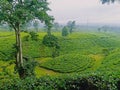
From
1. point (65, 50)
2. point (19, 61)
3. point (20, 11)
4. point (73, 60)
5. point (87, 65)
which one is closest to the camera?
point (20, 11)

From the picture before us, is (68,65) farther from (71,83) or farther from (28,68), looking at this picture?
(71,83)

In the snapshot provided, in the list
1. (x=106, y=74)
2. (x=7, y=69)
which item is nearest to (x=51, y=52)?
(x=7, y=69)

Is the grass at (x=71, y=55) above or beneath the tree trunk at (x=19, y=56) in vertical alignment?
beneath

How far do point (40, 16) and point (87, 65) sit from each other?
126 feet

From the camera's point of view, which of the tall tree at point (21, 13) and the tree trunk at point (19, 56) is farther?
the tree trunk at point (19, 56)

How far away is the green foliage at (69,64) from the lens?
6522cm

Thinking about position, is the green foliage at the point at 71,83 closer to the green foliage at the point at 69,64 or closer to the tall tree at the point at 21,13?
the tall tree at the point at 21,13

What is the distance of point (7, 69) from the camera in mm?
56344

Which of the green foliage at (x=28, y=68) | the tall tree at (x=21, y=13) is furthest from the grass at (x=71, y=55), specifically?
the tall tree at (x=21, y=13)

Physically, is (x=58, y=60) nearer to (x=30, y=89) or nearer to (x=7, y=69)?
(x=7, y=69)

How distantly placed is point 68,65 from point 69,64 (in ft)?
2.86

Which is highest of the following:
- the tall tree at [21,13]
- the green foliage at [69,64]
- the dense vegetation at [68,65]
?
the tall tree at [21,13]

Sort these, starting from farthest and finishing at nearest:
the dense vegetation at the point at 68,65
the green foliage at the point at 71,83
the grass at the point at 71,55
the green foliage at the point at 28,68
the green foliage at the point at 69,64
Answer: the green foliage at the point at 69,64
the grass at the point at 71,55
the green foliage at the point at 28,68
the dense vegetation at the point at 68,65
the green foliage at the point at 71,83

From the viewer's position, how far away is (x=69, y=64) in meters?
68.7
